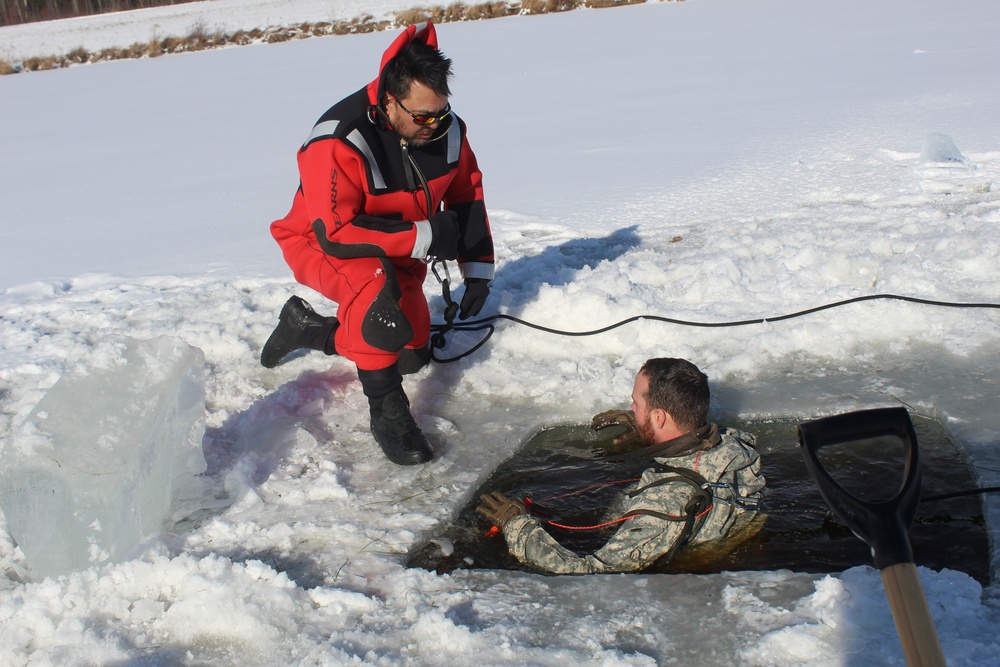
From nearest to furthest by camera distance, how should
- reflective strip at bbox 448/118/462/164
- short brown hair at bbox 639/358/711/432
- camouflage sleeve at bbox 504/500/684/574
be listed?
camouflage sleeve at bbox 504/500/684/574
short brown hair at bbox 639/358/711/432
reflective strip at bbox 448/118/462/164

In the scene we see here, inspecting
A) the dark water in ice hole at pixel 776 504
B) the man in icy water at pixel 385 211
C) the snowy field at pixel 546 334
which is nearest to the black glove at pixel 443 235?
the man in icy water at pixel 385 211

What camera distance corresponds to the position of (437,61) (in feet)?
11.2

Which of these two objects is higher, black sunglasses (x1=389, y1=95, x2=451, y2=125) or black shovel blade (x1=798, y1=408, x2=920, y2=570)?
black sunglasses (x1=389, y1=95, x2=451, y2=125)

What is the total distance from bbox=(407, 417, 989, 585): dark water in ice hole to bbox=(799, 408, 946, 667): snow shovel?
108 centimetres

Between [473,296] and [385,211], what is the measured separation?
2.11 ft

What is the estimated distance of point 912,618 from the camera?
1.58 m

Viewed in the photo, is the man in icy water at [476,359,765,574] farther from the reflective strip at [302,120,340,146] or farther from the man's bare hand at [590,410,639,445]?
the reflective strip at [302,120,340,146]

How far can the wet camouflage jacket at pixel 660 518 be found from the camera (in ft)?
9.23

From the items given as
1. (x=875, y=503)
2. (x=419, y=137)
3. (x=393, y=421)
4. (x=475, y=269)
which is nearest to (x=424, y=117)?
(x=419, y=137)

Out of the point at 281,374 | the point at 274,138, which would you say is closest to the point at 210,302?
the point at 281,374

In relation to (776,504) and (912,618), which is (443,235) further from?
(912,618)

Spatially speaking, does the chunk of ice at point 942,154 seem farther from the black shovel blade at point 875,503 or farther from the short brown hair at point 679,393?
the black shovel blade at point 875,503

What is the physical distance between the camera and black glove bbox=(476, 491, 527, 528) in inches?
117

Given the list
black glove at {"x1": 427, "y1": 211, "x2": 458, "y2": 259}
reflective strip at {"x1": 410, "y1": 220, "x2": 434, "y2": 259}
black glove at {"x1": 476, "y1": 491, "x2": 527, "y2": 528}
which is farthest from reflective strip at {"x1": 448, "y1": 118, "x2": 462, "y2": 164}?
black glove at {"x1": 476, "y1": 491, "x2": 527, "y2": 528}
